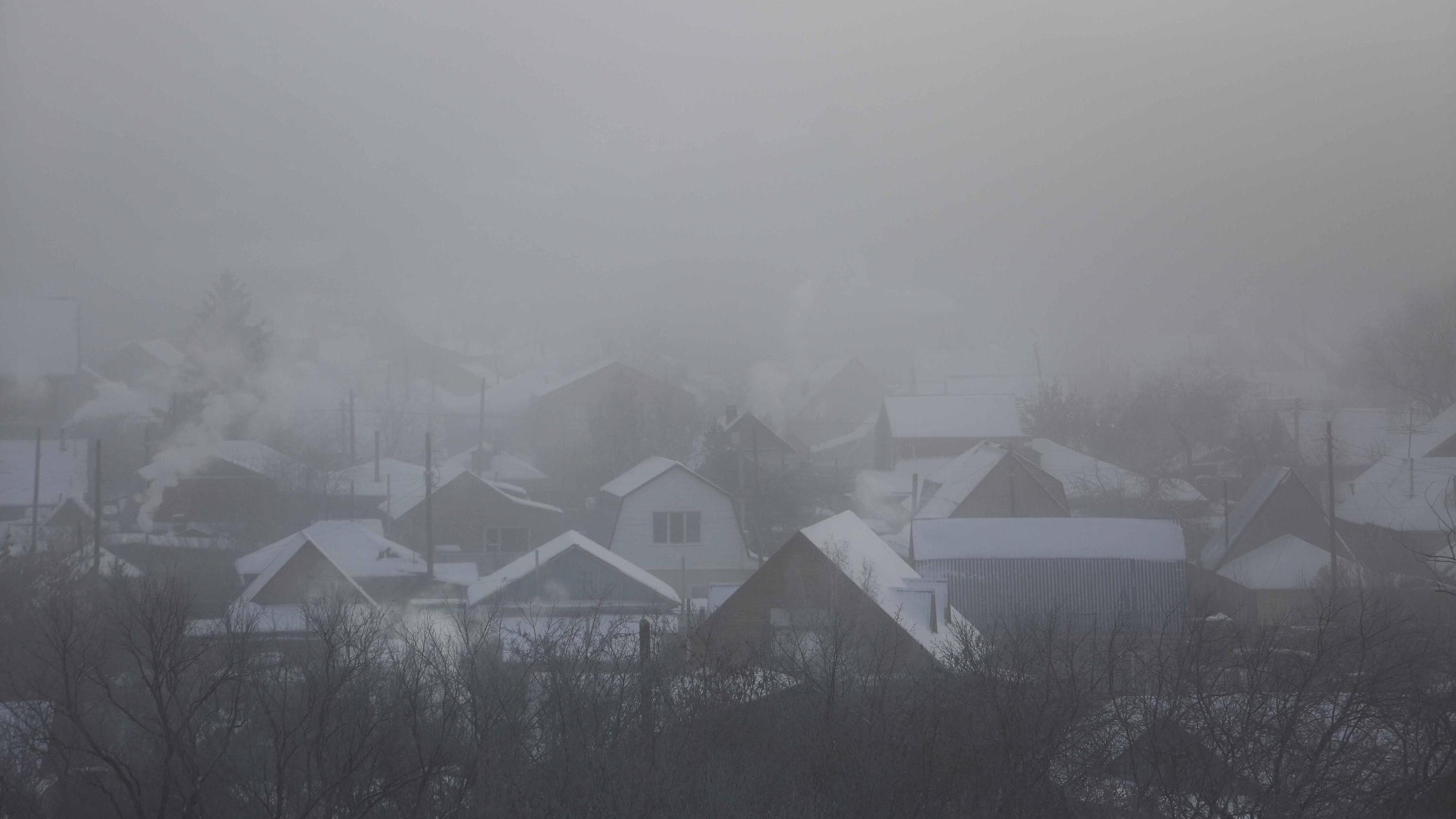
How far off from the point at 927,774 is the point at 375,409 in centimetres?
2355

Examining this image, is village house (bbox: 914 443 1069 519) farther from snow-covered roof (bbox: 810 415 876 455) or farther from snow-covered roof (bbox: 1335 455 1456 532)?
snow-covered roof (bbox: 810 415 876 455)

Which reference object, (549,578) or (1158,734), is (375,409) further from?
(1158,734)

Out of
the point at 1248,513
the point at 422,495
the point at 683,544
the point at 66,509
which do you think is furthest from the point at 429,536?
the point at 1248,513

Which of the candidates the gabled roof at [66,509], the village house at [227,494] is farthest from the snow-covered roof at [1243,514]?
the gabled roof at [66,509]

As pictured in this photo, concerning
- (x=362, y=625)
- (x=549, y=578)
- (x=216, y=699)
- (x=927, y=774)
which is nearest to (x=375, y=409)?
(x=549, y=578)

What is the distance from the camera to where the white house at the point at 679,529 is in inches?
698

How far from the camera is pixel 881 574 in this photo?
11.5 m

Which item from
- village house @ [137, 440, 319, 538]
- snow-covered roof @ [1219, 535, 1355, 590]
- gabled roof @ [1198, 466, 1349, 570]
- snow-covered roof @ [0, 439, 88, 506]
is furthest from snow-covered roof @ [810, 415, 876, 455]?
snow-covered roof @ [0, 439, 88, 506]

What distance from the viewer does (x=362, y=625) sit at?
28.1 feet

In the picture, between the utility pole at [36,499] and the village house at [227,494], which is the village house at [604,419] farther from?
the utility pole at [36,499]

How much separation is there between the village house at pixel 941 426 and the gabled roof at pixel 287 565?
1318 cm

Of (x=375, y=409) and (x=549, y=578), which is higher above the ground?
(x=375, y=409)

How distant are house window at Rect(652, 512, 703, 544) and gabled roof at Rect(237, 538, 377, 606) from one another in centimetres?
511

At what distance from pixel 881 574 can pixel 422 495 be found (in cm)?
1007
